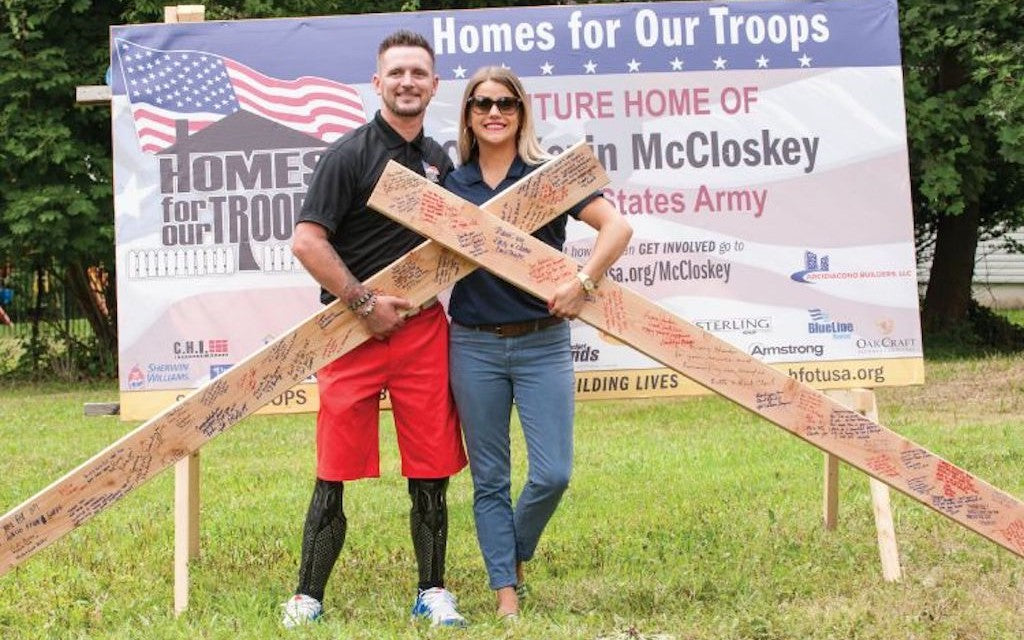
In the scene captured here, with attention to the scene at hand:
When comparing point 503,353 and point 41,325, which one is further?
point 41,325

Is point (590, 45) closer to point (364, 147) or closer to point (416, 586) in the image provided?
point (364, 147)

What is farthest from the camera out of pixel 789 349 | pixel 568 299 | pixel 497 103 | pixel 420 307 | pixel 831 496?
pixel 831 496

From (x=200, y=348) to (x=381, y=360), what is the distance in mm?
1346

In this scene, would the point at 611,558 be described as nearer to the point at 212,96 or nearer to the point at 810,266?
the point at 810,266

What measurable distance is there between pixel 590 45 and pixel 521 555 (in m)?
2.27

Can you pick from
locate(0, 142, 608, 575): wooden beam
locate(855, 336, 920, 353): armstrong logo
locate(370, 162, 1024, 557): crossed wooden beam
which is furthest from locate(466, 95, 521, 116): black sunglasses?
locate(855, 336, 920, 353): armstrong logo

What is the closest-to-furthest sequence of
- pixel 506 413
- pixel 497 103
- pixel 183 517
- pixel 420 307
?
pixel 497 103, pixel 420 307, pixel 506 413, pixel 183 517

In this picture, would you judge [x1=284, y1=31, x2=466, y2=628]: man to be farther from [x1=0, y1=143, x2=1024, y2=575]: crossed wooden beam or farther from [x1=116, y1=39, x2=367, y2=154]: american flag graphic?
[x1=116, y1=39, x2=367, y2=154]: american flag graphic

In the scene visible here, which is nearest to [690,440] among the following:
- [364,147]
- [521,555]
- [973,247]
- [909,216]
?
[909,216]

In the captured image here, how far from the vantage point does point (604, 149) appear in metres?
6.20

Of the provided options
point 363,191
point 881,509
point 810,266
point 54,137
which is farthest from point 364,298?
point 54,137

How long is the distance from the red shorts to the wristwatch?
2.44 ft

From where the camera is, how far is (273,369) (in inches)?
187

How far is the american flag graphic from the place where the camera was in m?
6.08
